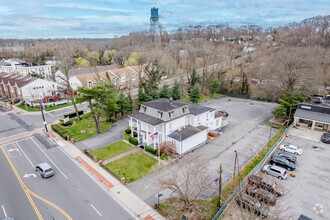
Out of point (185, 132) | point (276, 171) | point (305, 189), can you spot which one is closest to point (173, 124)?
point (185, 132)

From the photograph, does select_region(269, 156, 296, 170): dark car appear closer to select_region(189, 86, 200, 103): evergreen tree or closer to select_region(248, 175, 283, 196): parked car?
select_region(248, 175, 283, 196): parked car

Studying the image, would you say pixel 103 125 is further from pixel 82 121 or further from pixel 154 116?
pixel 154 116

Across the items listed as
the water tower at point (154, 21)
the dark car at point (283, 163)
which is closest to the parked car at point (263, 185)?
the dark car at point (283, 163)

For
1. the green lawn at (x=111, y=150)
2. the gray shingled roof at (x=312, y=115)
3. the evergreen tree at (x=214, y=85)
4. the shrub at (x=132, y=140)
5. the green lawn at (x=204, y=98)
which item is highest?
the evergreen tree at (x=214, y=85)

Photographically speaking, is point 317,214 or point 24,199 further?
point 24,199

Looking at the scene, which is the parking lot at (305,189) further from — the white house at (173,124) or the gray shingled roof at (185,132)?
the gray shingled roof at (185,132)

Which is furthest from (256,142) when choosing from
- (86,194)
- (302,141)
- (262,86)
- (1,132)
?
(1,132)

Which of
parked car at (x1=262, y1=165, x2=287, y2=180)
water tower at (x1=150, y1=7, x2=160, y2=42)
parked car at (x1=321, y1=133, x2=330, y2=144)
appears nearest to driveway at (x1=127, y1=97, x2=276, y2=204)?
parked car at (x1=262, y1=165, x2=287, y2=180)
